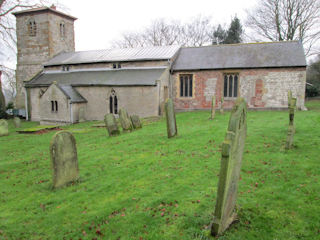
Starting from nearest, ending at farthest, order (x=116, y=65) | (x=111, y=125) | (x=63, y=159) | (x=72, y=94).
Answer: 1. (x=63, y=159)
2. (x=111, y=125)
3. (x=72, y=94)
4. (x=116, y=65)

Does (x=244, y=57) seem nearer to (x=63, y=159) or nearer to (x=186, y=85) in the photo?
(x=186, y=85)

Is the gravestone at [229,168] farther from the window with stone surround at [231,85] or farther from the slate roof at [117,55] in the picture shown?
the slate roof at [117,55]

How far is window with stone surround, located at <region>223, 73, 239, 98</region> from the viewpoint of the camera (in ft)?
68.9

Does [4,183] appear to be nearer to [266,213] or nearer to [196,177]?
[196,177]

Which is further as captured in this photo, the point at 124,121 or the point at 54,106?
the point at 54,106

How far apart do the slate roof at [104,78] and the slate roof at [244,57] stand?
295 cm

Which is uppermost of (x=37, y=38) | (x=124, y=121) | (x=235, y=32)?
(x=235, y=32)

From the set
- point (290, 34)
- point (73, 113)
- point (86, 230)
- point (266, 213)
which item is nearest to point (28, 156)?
point (86, 230)

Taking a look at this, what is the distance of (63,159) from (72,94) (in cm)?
1665

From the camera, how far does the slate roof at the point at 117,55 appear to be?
2306cm

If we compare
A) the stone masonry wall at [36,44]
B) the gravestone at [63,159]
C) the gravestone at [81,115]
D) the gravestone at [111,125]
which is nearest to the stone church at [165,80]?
the gravestone at [81,115]

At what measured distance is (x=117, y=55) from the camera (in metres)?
24.9

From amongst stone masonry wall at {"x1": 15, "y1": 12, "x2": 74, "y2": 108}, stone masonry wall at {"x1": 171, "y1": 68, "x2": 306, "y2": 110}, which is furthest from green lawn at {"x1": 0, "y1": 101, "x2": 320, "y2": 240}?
stone masonry wall at {"x1": 15, "y1": 12, "x2": 74, "y2": 108}

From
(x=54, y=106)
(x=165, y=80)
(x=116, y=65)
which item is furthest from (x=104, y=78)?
(x=165, y=80)
